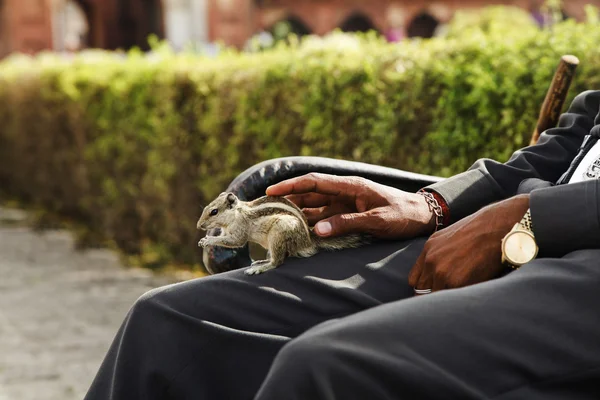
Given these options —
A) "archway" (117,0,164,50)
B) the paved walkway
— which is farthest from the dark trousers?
"archway" (117,0,164,50)

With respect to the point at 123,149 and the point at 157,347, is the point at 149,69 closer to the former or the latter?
the point at 123,149

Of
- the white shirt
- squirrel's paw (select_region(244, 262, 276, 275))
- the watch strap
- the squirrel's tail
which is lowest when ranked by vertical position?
squirrel's paw (select_region(244, 262, 276, 275))

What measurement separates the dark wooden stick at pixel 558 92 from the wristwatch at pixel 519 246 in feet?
3.96

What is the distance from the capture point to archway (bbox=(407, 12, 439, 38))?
26.0m

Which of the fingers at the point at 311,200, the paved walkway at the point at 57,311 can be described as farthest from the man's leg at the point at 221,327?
the paved walkway at the point at 57,311

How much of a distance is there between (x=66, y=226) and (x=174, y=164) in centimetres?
405

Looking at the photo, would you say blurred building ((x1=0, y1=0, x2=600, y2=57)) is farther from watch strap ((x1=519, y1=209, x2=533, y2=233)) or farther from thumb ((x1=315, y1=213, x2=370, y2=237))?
watch strap ((x1=519, y1=209, x2=533, y2=233))

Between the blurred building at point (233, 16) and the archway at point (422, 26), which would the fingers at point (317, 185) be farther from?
the archway at point (422, 26)

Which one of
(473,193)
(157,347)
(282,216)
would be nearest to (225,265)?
(282,216)

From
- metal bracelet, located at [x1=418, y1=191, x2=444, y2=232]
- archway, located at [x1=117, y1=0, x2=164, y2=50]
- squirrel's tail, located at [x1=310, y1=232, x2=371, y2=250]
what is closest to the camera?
squirrel's tail, located at [x1=310, y1=232, x2=371, y2=250]

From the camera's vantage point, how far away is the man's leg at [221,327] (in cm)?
214

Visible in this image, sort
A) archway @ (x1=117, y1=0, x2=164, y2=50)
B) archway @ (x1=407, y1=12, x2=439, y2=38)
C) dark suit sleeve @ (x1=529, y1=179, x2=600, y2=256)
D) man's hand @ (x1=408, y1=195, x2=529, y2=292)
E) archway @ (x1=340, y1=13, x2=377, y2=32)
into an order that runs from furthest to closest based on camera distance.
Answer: archway @ (x1=407, y1=12, x2=439, y2=38)
archway @ (x1=117, y1=0, x2=164, y2=50)
archway @ (x1=340, y1=13, x2=377, y2=32)
man's hand @ (x1=408, y1=195, x2=529, y2=292)
dark suit sleeve @ (x1=529, y1=179, x2=600, y2=256)

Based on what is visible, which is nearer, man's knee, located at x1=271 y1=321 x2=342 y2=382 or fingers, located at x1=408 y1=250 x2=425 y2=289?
man's knee, located at x1=271 y1=321 x2=342 y2=382

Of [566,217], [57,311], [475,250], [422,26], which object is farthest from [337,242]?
[422,26]
